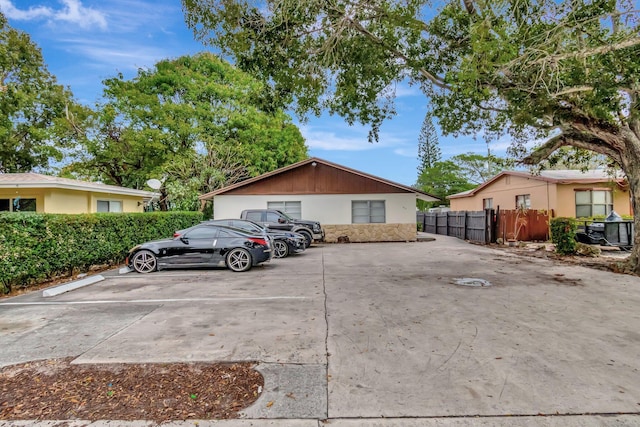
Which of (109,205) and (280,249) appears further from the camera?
(109,205)

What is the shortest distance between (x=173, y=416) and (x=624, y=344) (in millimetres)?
4901

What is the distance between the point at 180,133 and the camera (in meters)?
23.5

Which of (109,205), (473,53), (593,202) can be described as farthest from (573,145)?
(109,205)

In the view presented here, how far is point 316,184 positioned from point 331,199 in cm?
116

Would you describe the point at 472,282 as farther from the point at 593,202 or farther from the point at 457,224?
the point at 457,224

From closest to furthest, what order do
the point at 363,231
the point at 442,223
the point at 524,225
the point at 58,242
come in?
1. the point at 58,242
2. the point at 524,225
3. the point at 363,231
4. the point at 442,223

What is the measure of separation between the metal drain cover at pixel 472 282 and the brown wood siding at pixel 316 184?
1140 centimetres

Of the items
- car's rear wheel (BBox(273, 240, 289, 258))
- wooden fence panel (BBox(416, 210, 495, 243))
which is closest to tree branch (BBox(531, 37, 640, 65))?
car's rear wheel (BBox(273, 240, 289, 258))

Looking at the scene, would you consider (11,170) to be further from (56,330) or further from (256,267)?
(56,330)

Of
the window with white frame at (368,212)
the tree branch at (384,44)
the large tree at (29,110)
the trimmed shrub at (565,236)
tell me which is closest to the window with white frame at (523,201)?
the trimmed shrub at (565,236)

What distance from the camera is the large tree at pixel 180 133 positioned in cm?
2248

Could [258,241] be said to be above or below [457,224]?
below

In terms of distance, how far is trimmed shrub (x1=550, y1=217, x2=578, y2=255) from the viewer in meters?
12.5

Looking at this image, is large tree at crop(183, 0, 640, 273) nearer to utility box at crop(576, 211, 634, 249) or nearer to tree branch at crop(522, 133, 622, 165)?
tree branch at crop(522, 133, 622, 165)
